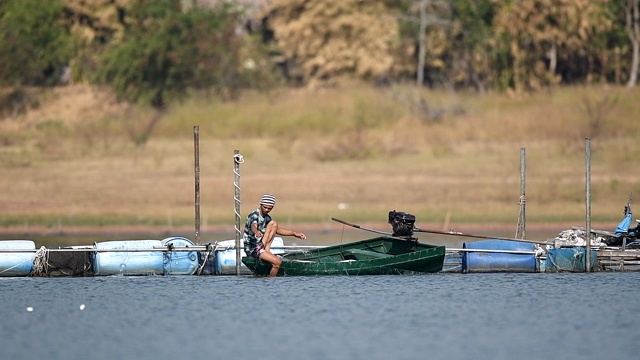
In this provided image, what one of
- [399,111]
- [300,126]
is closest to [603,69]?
[399,111]

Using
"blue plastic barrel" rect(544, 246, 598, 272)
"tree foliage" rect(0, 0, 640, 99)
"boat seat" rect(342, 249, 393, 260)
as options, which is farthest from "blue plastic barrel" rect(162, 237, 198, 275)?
"tree foliage" rect(0, 0, 640, 99)

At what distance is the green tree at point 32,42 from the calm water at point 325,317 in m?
24.3

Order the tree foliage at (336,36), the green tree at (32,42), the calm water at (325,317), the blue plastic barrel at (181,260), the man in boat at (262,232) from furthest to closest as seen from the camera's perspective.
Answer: the tree foliage at (336,36) < the green tree at (32,42) < the blue plastic barrel at (181,260) < the man in boat at (262,232) < the calm water at (325,317)

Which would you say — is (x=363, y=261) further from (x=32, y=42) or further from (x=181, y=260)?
(x=32, y=42)

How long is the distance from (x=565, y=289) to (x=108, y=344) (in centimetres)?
1082

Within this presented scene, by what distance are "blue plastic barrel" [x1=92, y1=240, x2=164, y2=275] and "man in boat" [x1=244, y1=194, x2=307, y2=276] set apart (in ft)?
7.65

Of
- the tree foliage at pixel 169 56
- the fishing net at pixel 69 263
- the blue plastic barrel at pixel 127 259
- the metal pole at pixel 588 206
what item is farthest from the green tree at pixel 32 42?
the metal pole at pixel 588 206

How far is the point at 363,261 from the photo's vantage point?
106ft

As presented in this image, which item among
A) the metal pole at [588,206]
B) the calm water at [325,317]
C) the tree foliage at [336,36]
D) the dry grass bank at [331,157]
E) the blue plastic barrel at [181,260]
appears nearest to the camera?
the calm water at [325,317]

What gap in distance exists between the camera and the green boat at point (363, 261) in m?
32.2

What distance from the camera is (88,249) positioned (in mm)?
32969

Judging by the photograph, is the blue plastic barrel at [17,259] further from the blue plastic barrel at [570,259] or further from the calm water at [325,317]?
the blue plastic barrel at [570,259]

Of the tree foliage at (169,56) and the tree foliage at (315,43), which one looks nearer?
the tree foliage at (315,43)

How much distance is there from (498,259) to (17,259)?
10410 mm
